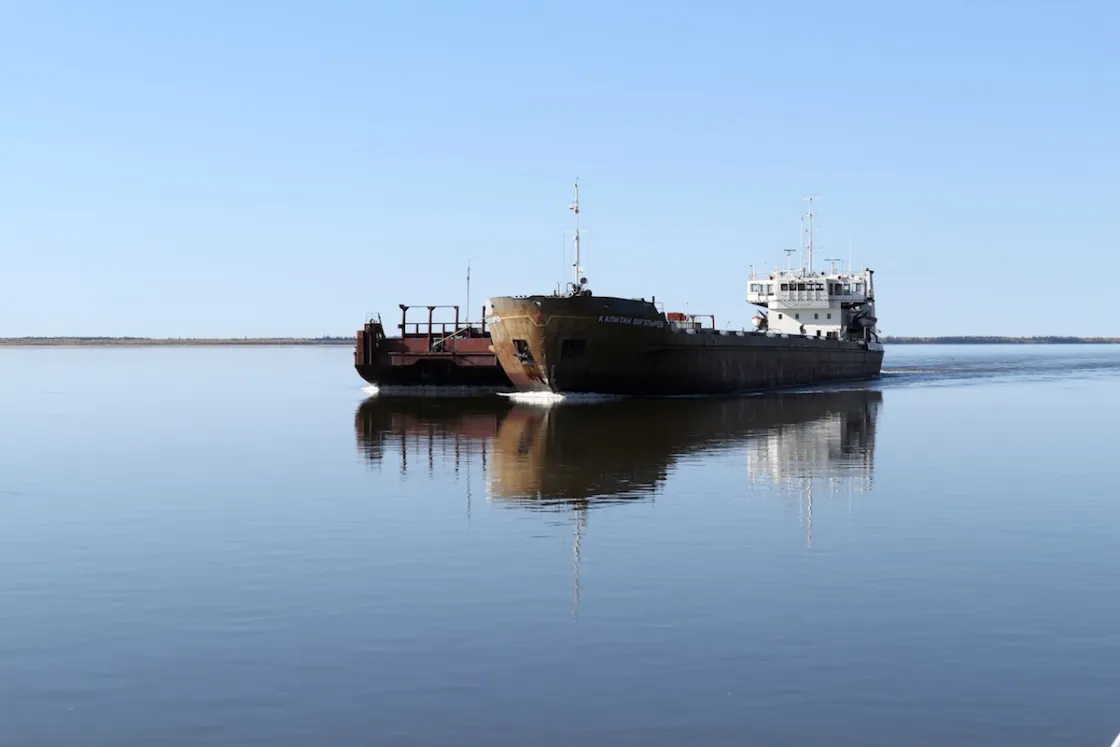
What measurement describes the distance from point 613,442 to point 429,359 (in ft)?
115

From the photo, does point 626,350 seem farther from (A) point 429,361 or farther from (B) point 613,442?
(B) point 613,442

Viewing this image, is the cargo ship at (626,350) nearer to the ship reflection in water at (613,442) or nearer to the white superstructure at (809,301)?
the ship reflection in water at (613,442)

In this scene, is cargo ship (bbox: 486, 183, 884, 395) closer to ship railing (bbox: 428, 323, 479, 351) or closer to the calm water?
ship railing (bbox: 428, 323, 479, 351)

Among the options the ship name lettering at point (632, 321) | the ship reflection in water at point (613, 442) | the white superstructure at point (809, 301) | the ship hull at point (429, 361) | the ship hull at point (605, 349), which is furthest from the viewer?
the white superstructure at point (809, 301)

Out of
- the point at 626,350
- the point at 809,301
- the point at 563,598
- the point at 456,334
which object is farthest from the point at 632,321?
the point at 563,598

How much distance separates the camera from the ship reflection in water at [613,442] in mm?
26803

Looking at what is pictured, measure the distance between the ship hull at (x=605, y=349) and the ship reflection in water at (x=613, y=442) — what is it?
1.55m

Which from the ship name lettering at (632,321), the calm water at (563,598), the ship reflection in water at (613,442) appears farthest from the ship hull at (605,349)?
the calm water at (563,598)

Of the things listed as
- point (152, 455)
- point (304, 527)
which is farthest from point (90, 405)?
point (304, 527)

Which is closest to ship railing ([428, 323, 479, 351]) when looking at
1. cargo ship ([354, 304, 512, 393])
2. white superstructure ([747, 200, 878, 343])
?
cargo ship ([354, 304, 512, 393])

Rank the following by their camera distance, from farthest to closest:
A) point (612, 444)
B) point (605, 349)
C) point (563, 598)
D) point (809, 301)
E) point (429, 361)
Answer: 1. point (809, 301)
2. point (429, 361)
3. point (605, 349)
4. point (612, 444)
5. point (563, 598)

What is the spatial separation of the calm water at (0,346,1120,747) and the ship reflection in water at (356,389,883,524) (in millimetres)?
265

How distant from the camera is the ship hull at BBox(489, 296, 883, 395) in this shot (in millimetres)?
54156

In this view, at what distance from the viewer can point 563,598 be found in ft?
49.1
